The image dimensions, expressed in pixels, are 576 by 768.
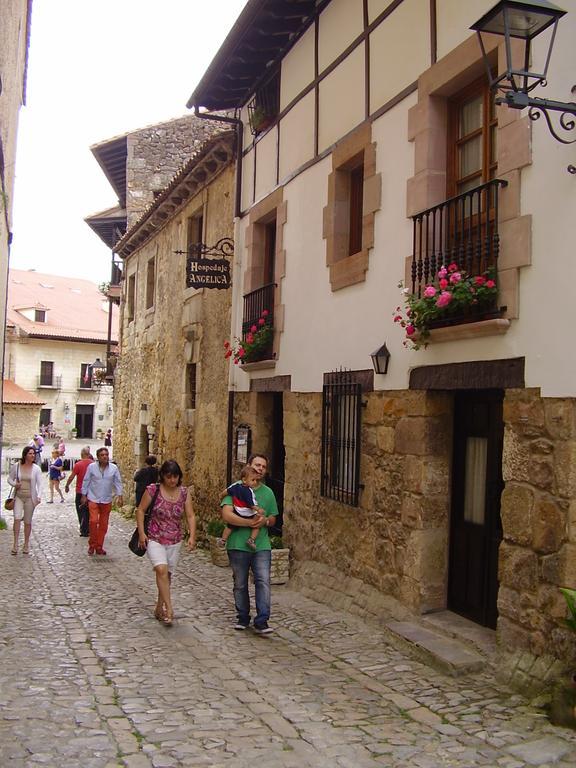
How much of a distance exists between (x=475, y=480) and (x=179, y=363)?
29.5 feet

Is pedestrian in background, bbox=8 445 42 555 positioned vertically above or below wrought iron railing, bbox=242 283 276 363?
below

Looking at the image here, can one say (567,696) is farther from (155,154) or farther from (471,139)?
(155,154)

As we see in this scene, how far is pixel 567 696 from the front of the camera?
4.18m

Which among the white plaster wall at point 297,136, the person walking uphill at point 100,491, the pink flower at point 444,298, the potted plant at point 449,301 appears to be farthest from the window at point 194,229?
the pink flower at point 444,298

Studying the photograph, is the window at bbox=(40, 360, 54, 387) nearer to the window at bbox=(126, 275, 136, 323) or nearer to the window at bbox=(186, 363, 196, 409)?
the window at bbox=(126, 275, 136, 323)

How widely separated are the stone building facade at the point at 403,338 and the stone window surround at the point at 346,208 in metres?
0.02

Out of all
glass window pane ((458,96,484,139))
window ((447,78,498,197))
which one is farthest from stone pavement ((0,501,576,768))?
glass window pane ((458,96,484,139))

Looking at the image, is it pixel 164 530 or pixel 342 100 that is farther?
pixel 342 100

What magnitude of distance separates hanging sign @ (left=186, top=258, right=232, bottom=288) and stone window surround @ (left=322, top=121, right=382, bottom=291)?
3.36 meters

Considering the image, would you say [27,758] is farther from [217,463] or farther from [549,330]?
[217,463]

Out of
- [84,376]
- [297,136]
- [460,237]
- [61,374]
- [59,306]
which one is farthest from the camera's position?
[59,306]

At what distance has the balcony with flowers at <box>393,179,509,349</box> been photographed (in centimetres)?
526

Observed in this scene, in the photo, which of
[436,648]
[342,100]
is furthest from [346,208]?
[436,648]

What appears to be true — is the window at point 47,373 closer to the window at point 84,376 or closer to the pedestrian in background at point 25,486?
the window at point 84,376
